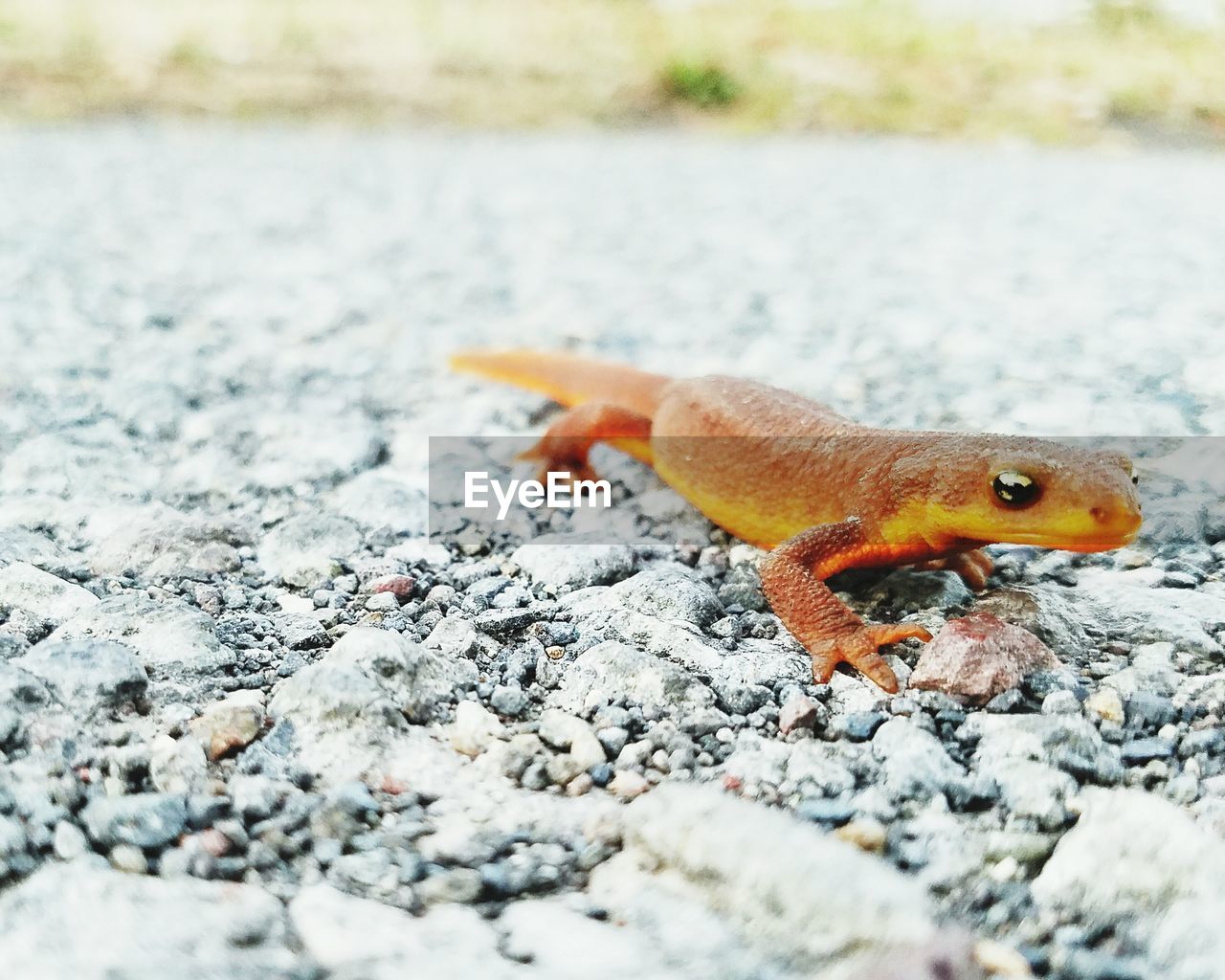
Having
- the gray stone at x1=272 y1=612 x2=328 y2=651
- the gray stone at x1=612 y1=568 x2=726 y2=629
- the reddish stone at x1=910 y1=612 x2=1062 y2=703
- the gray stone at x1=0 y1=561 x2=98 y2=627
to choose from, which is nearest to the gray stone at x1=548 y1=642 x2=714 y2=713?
the gray stone at x1=612 y1=568 x2=726 y2=629

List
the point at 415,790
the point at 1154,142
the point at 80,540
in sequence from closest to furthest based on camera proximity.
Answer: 1. the point at 415,790
2. the point at 80,540
3. the point at 1154,142

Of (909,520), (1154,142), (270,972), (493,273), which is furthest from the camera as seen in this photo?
(1154,142)

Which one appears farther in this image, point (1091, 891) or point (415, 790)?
point (415, 790)

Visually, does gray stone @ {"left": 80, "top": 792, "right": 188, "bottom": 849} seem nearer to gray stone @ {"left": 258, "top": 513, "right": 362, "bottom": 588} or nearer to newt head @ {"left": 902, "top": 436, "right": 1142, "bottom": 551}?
gray stone @ {"left": 258, "top": 513, "right": 362, "bottom": 588}

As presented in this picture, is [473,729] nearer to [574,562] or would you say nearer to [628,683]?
[628,683]

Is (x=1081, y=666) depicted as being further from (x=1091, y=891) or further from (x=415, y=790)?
(x=415, y=790)

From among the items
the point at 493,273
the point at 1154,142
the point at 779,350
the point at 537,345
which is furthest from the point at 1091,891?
the point at 1154,142

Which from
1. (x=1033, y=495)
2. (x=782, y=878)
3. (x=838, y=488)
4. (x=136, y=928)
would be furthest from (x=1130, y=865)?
(x=136, y=928)
